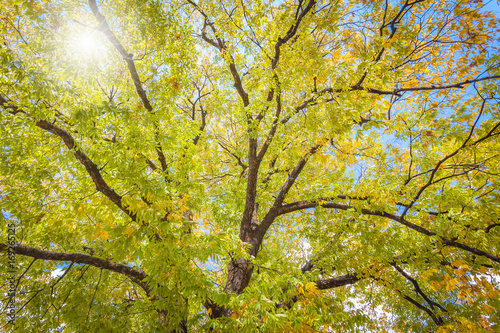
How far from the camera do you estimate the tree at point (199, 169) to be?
10.2ft

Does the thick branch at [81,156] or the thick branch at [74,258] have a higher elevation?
the thick branch at [81,156]

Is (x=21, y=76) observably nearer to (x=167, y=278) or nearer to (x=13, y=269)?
(x=167, y=278)

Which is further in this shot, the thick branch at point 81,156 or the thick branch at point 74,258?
the thick branch at point 74,258

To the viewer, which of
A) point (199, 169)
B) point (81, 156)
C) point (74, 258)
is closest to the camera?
point (81, 156)

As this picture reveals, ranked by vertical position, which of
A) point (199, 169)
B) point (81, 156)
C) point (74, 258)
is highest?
point (199, 169)

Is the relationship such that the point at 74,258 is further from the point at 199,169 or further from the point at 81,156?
the point at 199,169

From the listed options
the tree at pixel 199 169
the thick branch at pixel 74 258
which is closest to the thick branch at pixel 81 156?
the tree at pixel 199 169

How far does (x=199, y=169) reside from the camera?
5637 mm

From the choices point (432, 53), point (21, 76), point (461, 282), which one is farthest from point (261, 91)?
A: point (461, 282)

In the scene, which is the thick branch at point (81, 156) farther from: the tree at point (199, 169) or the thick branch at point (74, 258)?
the thick branch at point (74, 258)

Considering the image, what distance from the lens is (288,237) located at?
400 inches

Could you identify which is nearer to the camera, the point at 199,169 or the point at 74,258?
the point at 74,258

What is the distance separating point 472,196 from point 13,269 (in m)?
10.0

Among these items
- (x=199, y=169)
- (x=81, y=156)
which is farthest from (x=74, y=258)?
(x=199, y=169)
